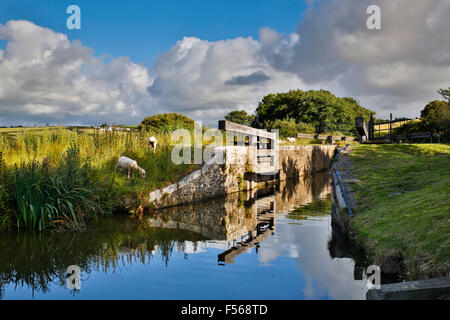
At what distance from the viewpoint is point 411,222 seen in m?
4.96

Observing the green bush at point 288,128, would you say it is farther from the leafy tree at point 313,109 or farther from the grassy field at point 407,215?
the grassy field at point 407,215

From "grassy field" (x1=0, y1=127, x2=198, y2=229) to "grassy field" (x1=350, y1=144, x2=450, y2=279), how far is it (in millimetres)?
5972

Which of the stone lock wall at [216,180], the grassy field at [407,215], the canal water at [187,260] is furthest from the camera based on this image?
the stone lock wall at [216,180]

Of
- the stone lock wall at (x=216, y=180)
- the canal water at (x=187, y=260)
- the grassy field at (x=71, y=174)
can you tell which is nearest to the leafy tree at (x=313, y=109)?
the stone lock wall at (x=216, y=180)

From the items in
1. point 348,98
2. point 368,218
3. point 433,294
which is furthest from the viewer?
point 348,98

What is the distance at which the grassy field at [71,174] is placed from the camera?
23.6ft

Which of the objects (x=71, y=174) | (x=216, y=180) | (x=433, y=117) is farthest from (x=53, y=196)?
(x=433, y=117)

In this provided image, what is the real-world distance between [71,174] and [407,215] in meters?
7.45

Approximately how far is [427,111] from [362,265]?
36.8 metres

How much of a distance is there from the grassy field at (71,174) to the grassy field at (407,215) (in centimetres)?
597
